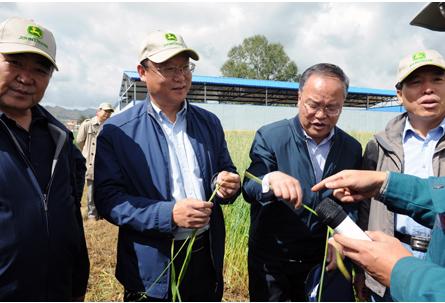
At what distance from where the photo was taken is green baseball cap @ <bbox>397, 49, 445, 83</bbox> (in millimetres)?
1897

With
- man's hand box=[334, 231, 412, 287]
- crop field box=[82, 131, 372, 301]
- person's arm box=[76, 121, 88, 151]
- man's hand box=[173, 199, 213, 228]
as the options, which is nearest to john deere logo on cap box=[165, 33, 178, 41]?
man's hand box=[173, 199, 213, 228]

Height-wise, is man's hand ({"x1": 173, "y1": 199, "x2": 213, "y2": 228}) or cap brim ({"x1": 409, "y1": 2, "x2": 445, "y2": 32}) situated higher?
cap brim ({"x1": 409, "y1": 2, "x2": 445, "y2": 32})

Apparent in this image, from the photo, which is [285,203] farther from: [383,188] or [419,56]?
[419,56]

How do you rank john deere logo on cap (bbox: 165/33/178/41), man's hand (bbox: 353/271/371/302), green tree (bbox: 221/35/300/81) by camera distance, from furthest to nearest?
green tree (bbox: 221/35/300/81) → man's hand (bbox: 353/271/371/302) → john deere logo on cap (bbox: 165/33/178/41)

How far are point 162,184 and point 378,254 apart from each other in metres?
0.98

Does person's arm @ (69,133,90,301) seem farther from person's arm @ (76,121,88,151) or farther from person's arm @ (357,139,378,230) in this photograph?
person's arm @ (76,121,88,151)

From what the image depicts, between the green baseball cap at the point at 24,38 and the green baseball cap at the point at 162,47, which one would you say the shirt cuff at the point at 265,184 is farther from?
the green baseball cap at the point at 24,38

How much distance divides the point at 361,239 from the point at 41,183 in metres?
1.27

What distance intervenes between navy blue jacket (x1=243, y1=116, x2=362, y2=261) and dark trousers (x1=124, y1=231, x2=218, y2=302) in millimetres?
328

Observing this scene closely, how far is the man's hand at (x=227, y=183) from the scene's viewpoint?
166 cm

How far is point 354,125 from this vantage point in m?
22.5

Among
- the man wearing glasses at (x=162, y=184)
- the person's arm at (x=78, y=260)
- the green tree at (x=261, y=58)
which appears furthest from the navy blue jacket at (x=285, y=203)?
the green tree at (x=261, y=58)

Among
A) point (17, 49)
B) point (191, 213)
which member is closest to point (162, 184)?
point (191, 213)

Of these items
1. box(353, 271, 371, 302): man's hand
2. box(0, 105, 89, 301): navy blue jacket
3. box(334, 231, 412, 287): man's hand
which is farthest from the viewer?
box(353, 271, 371, 302): man's hand
